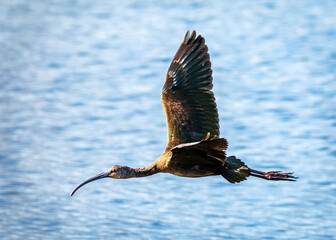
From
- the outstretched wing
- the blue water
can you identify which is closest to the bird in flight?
the outstretched wing

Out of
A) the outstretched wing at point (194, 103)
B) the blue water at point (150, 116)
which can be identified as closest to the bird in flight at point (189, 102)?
the outstretched wing at point (194, 103)

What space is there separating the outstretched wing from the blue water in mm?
2559

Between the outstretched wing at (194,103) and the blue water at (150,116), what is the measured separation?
256 cm

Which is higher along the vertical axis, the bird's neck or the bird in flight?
the bird in flight

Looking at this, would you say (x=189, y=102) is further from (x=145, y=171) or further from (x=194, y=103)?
(x=145, y=171)

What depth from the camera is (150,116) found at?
1659 cm

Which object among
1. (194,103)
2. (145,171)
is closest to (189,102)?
(194,103)

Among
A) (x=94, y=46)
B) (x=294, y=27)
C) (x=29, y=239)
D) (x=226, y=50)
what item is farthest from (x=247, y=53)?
(x=29, y=239)

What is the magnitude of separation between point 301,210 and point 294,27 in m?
8.90

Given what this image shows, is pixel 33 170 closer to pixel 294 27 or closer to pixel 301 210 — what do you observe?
pixel 301 210

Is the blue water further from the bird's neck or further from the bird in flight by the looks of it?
the bird in flight

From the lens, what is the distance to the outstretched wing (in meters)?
9.95

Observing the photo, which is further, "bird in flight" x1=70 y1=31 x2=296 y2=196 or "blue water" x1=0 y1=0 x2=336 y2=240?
"blue water" x1=0 y1=0 x2=336 y2=240

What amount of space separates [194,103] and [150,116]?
665cm
